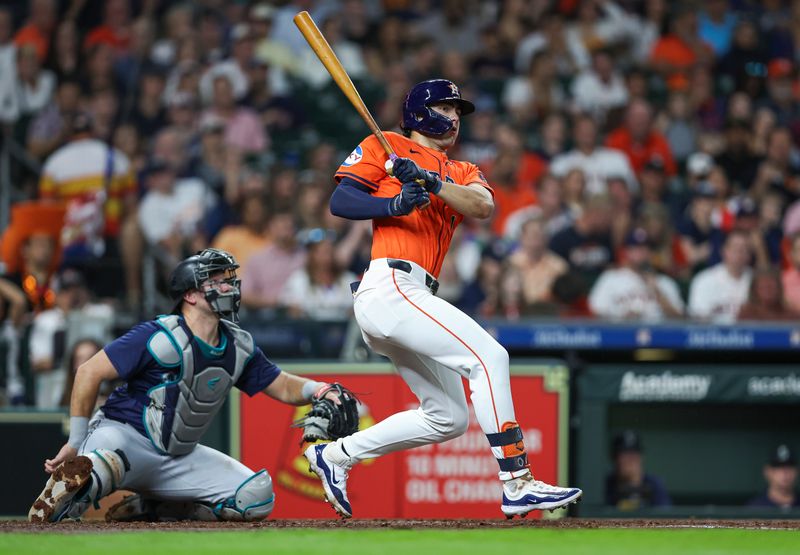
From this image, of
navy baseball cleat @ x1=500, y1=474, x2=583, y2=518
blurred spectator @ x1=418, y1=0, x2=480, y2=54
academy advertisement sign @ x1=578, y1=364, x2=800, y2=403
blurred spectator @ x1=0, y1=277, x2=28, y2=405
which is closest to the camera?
navy baseball cleat @ x1=500, y1=474, x2=583, y2=518

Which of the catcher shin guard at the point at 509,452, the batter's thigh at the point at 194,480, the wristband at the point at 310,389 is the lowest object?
the batter's thigh at the point at 194,480

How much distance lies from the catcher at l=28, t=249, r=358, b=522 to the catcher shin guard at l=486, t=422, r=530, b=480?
33.0 inches

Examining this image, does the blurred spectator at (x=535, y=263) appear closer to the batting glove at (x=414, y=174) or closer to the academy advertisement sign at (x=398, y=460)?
the academy advertisement sign at (x=398, y=460)

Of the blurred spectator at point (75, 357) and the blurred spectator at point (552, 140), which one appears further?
the blurred spectator at point (552, 140)

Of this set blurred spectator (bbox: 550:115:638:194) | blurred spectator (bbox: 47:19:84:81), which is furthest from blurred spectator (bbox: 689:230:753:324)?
blurred spectator (bbox: 47:19:84:81)

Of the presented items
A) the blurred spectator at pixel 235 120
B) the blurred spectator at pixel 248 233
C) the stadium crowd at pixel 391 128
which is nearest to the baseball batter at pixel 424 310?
the stadium crowd at pixel 391 128

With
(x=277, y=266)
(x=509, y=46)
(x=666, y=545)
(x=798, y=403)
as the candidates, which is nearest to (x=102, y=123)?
(x=277, y=266)

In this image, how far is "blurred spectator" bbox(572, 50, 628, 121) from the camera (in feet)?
40.4

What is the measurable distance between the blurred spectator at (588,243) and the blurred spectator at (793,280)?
133 cm

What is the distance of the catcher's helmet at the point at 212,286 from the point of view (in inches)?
236

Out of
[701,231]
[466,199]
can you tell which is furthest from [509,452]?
[701,231]

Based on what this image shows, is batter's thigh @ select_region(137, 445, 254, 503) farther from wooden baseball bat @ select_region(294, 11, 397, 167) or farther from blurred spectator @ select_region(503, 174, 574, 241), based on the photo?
blurred spectator @ select_region(503, 174, 574, 241)

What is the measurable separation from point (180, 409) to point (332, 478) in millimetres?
795

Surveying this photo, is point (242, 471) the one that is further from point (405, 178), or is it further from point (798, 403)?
point (798, 403)
